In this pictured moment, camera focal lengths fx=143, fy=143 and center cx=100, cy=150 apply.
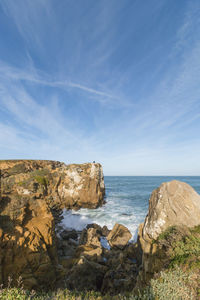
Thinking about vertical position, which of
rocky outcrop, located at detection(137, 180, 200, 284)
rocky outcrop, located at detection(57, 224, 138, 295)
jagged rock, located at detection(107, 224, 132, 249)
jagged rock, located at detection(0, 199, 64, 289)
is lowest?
jagged rock, located at detection(107, 224, 132, 249)

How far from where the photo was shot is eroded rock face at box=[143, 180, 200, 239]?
318 inches

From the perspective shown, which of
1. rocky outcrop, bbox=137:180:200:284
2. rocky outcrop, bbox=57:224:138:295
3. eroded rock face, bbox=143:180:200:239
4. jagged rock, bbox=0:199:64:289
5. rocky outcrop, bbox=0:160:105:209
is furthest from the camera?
rocky outcrop, bbox=0:160:105:209

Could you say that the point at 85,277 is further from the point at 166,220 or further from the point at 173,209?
the point at 173,209

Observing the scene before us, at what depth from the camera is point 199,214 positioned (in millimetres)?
7996

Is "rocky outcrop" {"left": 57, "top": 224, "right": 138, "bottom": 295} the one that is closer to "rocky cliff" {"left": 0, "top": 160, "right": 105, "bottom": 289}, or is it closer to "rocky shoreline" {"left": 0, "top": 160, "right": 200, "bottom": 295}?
"rocky shoreline" {"left": 0, "top": 160, "right": 200, "bottom": 295}

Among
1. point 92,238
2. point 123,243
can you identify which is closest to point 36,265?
point 92,238

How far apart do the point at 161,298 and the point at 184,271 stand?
1.32m

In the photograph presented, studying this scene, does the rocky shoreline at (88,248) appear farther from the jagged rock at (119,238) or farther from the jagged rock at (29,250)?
the jagged rock at (119,238)

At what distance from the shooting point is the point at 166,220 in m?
8.40

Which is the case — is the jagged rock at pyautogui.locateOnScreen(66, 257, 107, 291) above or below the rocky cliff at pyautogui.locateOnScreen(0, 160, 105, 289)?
below

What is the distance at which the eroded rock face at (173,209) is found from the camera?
26.5ft

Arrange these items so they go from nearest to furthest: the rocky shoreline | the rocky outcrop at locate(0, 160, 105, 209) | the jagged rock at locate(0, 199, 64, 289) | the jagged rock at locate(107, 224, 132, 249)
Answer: the rocky shoreline
the jagged rock at locate(0, 199, 64, 289)
the jagged rock at locate(107, 224, 132, 249)
the rocky outcrop at locate(0, 160, 105, 209)

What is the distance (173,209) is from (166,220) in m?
0.78

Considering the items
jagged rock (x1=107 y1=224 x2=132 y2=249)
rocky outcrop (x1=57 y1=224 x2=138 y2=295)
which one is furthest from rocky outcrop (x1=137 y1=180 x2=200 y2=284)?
jagged rock (x1=107 y1=224 x2=132 y2=249)
